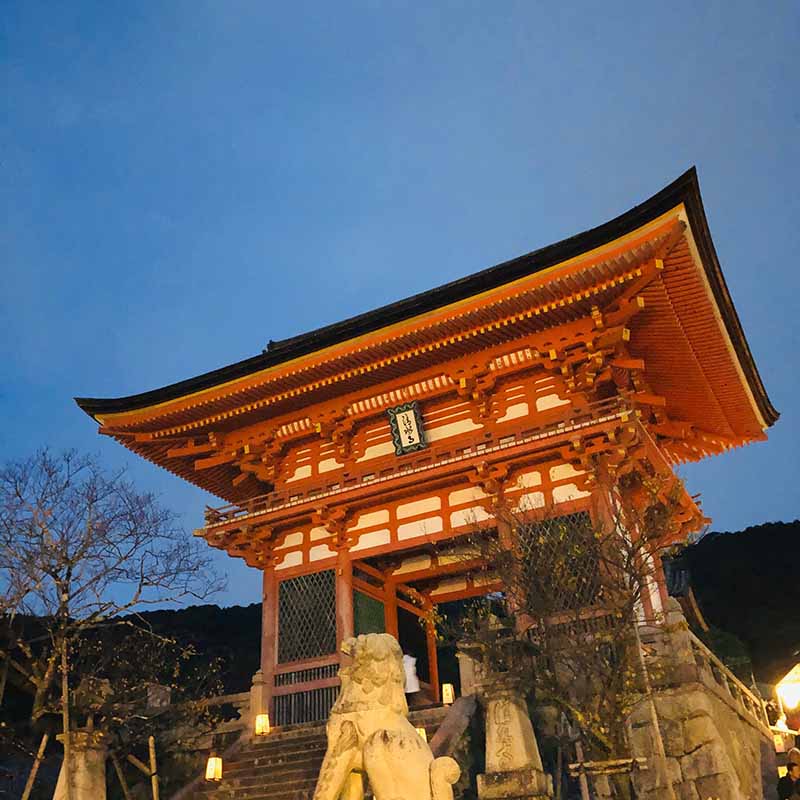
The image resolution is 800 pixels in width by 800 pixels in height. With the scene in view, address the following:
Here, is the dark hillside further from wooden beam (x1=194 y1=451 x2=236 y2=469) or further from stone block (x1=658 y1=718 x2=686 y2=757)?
wooden beam (x1=194 y1=451 x2=236 y2=469)

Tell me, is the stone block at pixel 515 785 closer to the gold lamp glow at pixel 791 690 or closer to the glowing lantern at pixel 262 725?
the gold lamp glow at pixel 791 690

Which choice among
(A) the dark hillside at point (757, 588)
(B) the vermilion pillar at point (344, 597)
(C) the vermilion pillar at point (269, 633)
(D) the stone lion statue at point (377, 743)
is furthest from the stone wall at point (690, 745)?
(A) the dark hillside at point (757, 588)

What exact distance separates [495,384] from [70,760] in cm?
994

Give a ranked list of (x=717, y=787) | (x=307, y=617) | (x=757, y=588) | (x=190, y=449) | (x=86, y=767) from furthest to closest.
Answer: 1. (x=757, y=588)
2. (x=190, y=449)
3. (x=307, y=617)
4. (x=86, y=767)
5. (x=717, y=787)

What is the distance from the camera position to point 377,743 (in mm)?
6414

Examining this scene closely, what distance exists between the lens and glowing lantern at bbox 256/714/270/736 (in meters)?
14.5

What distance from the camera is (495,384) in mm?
16094

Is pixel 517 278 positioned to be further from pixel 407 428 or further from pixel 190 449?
pixel 190 449

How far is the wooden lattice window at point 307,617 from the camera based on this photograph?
1572 cm

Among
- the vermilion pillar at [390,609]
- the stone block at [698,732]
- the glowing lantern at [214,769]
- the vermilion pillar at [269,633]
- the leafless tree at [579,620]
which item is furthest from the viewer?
the vermilion pillar at [390,609]

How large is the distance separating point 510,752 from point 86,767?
6758 mm

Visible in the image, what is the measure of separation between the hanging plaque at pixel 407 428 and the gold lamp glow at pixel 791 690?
772cm

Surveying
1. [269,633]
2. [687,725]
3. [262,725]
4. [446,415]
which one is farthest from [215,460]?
[687,725]

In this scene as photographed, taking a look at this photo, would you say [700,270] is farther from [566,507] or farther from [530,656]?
[530,656]
